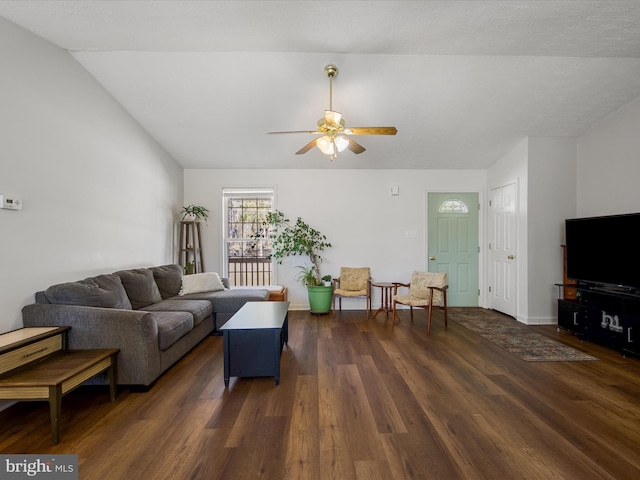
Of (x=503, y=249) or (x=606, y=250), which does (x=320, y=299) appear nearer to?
(x=503, y=249)

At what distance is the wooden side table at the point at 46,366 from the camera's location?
1.84 metres

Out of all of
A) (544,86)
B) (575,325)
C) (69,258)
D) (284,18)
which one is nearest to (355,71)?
(284,18)

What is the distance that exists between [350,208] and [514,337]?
303cm

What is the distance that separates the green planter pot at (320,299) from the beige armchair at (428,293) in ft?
3.51

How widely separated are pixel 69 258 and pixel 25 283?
49 cm

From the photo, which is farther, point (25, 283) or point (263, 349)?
point (263, 349)

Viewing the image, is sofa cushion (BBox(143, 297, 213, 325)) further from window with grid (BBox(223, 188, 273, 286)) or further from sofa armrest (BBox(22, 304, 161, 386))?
window with grid (BBox(223, 188, 273, 286))

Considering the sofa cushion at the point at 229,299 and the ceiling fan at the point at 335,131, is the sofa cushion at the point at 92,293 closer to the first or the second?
the sofa cushion at the point at 229,299

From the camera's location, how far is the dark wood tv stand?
3105 millimetres

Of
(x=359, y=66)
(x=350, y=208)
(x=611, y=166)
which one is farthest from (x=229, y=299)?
(x=611, y=166)

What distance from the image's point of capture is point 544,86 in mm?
3424

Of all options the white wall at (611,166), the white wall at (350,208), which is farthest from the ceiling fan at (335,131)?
the white wall at (611,166)

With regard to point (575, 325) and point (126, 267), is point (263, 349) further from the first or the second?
point (575, 325)

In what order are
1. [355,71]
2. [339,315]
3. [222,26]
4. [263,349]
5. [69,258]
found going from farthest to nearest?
[339,315]
[355,71]
[69,258]
[263,349]
[222,26]
